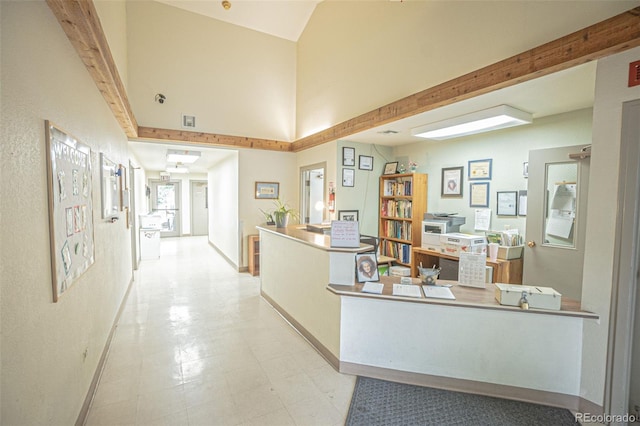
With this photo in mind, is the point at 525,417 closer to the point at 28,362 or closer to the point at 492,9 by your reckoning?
the point at 28,362

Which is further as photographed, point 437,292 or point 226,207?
point 226,207

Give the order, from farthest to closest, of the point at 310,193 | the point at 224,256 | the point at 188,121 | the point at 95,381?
the point at 224,256 → the point at 310,193 → the point at 188,121 → the point at 95,381

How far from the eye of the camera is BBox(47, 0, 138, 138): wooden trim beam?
1.47 meters

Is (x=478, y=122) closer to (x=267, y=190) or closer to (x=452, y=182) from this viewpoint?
(x=452, y=182)

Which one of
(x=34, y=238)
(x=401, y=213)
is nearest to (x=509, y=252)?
(x=401, y=213)

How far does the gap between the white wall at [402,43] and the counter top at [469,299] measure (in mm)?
1946

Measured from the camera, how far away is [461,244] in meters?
3.57

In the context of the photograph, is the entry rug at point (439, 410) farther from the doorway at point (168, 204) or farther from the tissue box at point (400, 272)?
the doorway at point (168, 204)

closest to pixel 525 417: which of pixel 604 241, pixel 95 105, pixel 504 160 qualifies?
pixel 604 241

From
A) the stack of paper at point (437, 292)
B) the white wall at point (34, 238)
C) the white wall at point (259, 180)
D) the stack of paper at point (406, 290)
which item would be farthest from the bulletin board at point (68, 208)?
the white wall at point (259, 180)

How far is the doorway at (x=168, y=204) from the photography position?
1016 centimetres

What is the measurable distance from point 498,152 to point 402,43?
181 centimetres

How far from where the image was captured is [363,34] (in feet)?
13.2

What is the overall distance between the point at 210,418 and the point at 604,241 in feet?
9.36
